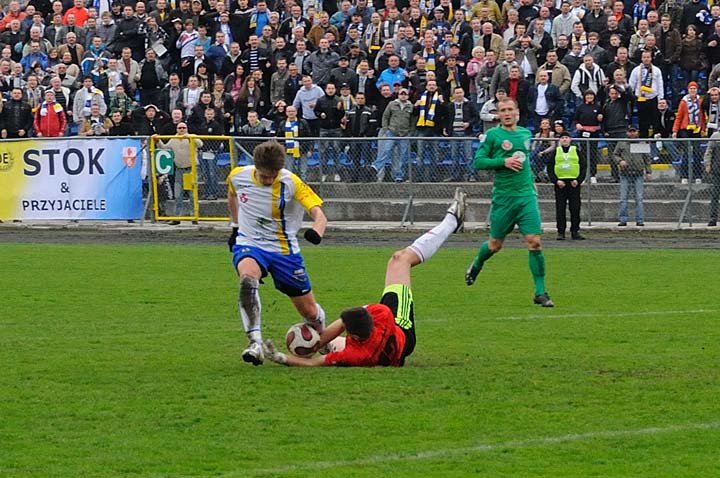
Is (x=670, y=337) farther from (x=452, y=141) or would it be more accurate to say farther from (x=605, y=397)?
(x=452, y=141)

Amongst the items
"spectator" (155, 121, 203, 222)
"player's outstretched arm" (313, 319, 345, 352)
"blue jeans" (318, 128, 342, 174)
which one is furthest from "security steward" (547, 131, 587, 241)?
"player's outstretched arm" (313, 319, 345, 352)

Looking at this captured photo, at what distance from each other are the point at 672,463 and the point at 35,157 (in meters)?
22.1

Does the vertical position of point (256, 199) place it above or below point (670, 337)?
above

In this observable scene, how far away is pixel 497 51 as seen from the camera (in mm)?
28219

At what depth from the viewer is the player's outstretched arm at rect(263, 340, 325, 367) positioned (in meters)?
10.8

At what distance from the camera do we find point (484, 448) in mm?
7914

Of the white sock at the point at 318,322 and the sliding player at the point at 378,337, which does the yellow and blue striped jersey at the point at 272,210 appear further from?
the sliding player at the point at 378,337

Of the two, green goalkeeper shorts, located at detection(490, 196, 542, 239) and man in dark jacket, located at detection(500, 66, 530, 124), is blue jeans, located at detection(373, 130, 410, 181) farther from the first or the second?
green goalkeeper shorts, located at detection(490, 196, 542, 239)

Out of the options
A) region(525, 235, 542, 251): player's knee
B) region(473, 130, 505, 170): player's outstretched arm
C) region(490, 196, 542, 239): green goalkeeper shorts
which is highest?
region(473, 130, 505, 170): player's outstretched arm

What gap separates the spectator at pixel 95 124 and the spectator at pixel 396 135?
5575 mm

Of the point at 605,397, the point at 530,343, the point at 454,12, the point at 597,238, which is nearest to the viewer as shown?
the point at 605,397

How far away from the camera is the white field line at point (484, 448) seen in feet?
24.5

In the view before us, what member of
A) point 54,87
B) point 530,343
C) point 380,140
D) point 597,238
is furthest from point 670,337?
point 54,87

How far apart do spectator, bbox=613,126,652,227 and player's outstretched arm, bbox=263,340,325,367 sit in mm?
15980
